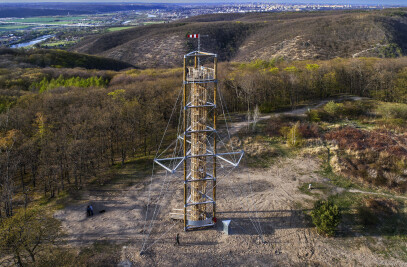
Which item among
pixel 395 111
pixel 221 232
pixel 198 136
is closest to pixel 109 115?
pixel 198 136

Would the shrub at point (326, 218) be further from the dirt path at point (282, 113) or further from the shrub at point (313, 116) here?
the shrub at point (313, 116)

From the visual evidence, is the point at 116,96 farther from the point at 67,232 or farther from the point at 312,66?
the point at 312,66

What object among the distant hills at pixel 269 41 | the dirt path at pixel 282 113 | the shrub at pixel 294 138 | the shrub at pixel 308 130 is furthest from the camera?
the distant hills at pixel 269 41

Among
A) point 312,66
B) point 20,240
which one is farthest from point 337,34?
point 20,240

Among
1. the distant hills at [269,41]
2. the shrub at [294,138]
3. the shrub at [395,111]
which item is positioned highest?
the distant hills at [269,41]

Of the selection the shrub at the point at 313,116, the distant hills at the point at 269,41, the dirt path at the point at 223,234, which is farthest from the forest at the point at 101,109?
the distant hills at the point at 269,41

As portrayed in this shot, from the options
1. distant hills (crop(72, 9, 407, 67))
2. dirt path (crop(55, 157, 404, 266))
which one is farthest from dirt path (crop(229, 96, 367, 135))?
distant hills (crop(72, 9, 407, 67))
